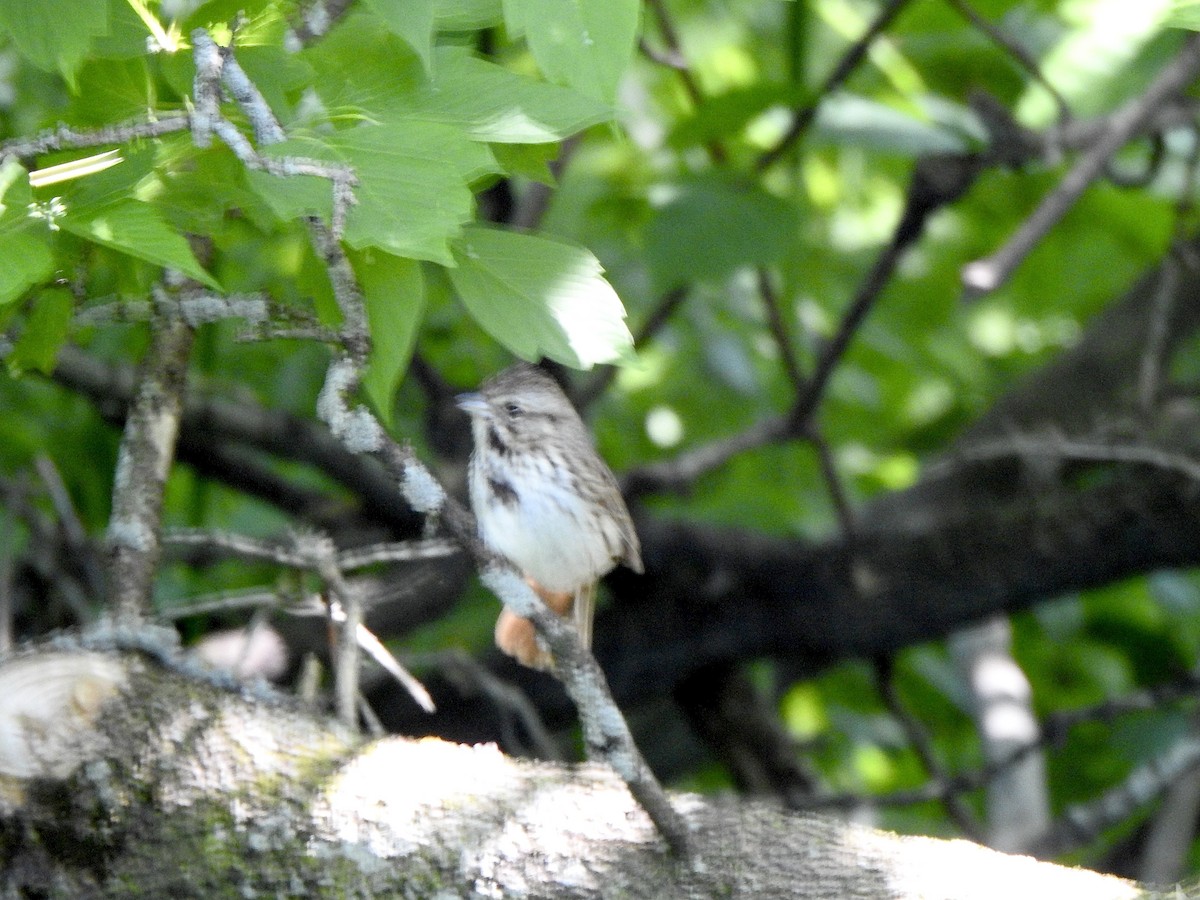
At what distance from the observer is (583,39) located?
147cm

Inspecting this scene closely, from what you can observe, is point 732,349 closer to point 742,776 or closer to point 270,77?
point 742,776

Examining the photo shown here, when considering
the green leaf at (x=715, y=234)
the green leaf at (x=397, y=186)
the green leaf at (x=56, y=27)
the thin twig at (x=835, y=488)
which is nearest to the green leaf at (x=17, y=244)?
the green leaf at (x=56, y=27)

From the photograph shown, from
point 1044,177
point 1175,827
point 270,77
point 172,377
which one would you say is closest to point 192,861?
point 172,377

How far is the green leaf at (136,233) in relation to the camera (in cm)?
138

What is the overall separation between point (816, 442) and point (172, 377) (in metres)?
2.33

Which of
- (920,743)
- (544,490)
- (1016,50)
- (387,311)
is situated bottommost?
(920,743)

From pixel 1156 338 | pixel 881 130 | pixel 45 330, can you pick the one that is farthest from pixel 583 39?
pixel 1156 338

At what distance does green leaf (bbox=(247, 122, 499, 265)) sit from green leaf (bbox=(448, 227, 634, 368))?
18 centimetres

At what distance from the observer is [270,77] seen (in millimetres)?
1546

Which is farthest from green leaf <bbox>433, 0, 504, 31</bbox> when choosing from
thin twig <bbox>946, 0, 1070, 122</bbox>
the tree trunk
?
thin twig <bbox>946, 0, 1070, 122</bbox>

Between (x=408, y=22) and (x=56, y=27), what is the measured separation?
358 mm

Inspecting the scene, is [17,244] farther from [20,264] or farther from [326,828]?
[326,828]

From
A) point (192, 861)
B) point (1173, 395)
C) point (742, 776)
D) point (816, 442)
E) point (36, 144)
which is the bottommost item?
point (192, 861)

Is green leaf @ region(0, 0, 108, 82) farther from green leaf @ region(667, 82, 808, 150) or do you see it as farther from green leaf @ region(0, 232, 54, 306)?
green leaf @ region(667, 82, 808, 150)
